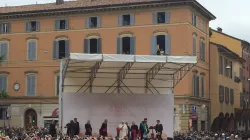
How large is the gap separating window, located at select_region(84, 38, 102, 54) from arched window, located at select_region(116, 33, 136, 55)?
1617 mm

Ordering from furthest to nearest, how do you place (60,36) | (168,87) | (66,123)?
(60,36), (168,87), (66,123)

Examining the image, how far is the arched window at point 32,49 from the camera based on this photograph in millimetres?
48125

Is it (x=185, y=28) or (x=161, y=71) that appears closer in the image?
(x=161, y=71)

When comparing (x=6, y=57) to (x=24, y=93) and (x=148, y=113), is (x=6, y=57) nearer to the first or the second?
(x=24, y=93)

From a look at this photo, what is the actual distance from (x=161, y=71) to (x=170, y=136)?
3.78 m

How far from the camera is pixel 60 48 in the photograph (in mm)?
47312

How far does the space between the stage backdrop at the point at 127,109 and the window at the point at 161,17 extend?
12971mm

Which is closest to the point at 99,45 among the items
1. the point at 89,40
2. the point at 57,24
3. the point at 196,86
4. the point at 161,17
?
the point at 89,40

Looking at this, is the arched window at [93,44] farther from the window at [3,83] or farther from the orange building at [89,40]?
the window at [3,83]

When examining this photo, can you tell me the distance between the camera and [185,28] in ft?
142

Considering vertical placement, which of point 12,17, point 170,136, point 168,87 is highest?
point 12,17

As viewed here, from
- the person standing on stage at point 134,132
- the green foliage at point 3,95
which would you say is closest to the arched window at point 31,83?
the green foliage at point 3,95

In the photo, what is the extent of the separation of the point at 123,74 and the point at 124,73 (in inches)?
8.6

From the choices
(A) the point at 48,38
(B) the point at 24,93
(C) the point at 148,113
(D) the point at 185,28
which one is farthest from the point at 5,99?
(C) the point at 148,113
